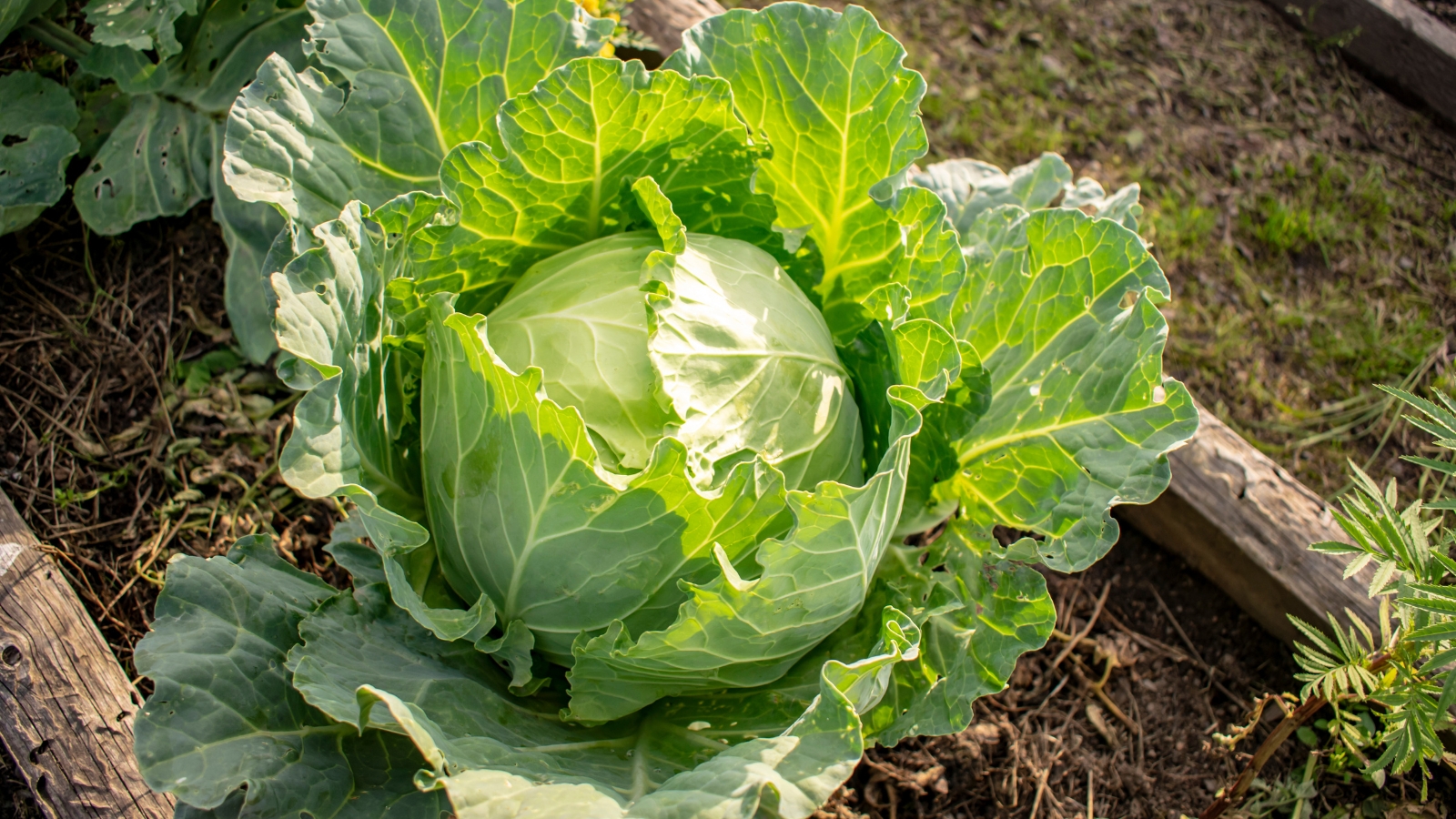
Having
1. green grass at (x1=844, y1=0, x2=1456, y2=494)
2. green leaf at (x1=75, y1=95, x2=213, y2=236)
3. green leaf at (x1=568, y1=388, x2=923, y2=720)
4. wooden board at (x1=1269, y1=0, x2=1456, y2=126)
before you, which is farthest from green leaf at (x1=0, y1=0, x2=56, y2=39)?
wooden board at (x1=1269, y1=0, x2=1456, y2=126)

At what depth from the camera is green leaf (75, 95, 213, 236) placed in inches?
126

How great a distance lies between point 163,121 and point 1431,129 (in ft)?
18.7

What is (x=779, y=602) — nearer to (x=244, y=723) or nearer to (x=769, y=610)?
(x=769, y=610)

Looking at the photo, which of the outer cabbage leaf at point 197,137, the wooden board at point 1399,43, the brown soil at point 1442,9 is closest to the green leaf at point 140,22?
the outer cabbage leaf at point 197,137

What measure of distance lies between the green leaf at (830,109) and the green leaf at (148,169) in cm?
196

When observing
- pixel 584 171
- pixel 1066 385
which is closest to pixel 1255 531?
pixel 1066 385

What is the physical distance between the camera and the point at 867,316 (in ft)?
8.57

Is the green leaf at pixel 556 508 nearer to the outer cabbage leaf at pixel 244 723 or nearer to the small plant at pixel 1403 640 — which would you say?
the outer cabbage leaf at pixel 244 723

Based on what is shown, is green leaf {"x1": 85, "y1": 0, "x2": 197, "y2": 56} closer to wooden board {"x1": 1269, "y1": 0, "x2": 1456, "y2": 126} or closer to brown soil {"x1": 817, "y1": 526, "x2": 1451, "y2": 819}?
brown soil {"x1": 817, "y1": 526, "x2": 1451, "y2": 819}

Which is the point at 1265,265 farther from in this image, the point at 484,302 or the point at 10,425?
the point at 10,425

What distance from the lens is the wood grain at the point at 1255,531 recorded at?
9.91 ft

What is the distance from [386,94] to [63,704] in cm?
174

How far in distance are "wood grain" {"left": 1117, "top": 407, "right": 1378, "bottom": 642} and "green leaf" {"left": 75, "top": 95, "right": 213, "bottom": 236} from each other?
364 centimetres

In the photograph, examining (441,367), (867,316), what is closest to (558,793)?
(441,367)
